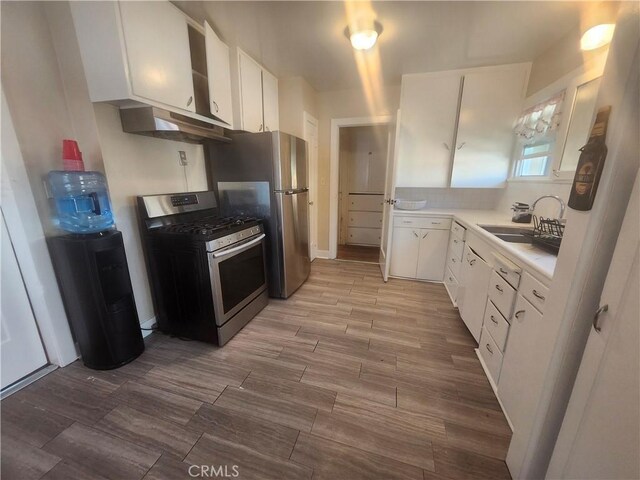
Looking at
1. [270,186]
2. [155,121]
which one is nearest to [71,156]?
[155,121]

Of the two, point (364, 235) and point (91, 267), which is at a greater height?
point (91, 267)

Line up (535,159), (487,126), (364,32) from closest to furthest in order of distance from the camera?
(364,32) < (535,159) < (487,126)

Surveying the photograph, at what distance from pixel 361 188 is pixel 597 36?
3.14m

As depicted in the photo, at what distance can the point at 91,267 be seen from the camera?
1.45 m

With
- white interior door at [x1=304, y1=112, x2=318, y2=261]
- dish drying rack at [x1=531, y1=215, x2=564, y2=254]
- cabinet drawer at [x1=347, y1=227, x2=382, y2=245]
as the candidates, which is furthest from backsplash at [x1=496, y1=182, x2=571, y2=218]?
white interior door at [x1=304, y1=112, x2=318, y2=261]

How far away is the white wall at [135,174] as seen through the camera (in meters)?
1.61

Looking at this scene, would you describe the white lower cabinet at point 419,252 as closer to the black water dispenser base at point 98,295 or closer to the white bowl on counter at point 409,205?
the white bowl on counter at point 409,205

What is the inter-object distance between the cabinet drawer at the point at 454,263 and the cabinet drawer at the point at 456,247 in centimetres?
1

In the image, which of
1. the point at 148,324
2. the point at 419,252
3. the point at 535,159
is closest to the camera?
the point at 148,324

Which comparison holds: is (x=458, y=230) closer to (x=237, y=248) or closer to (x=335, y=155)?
(x=335, y=155)

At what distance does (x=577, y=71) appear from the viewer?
6.04ft

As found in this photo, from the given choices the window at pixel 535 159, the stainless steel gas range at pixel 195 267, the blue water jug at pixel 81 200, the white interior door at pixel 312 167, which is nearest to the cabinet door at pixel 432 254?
the window at pixel 535 159

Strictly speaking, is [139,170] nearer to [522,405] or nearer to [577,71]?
[522,405]

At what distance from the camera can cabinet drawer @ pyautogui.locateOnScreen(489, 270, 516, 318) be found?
1372mm
